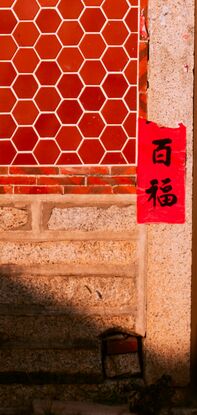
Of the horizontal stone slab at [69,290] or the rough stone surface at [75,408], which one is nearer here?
the rough stone surface at [75,408]

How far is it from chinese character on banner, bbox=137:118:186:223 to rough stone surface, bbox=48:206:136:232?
69 millimetres

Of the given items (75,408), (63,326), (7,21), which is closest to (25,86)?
(7,21)

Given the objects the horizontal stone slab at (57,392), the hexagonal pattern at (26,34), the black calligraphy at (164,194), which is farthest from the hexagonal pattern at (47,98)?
the horizontal stone slab at (57,392)

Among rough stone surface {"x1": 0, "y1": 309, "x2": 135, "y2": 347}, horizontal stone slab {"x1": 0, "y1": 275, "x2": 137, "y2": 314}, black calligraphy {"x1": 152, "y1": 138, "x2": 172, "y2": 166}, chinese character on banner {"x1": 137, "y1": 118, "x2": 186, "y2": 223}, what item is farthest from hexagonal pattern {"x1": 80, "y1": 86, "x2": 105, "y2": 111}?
rough stone surface {"x1": 0, "y1": 309, "x2": 135, "y2": 347}

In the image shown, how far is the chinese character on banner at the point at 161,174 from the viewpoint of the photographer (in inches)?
106

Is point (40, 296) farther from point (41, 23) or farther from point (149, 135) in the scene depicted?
point (41, 23)

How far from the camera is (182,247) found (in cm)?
272

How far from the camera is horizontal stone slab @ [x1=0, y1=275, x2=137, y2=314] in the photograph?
2713 millimetres

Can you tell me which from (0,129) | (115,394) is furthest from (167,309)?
(0,129)

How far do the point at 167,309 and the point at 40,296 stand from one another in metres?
0.69

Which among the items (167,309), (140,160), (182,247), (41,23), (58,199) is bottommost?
(167,309)

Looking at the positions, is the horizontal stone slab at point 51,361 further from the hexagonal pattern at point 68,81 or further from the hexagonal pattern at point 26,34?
the hexagonal pattern at point 26,34

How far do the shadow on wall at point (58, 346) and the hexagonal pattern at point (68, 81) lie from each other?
27.5 inches

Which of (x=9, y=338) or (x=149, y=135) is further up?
(x=149, y=135)
